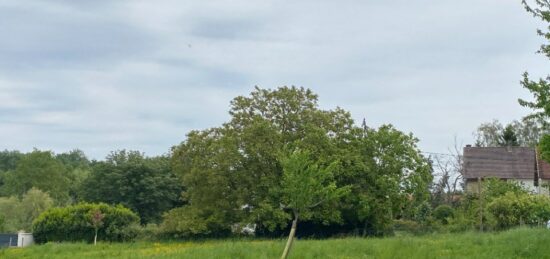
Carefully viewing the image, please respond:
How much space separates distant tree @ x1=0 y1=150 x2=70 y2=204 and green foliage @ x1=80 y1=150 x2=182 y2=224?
23301 millimetres

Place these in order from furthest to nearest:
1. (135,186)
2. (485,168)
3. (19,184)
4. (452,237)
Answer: (19,184) → (135,186) → (485,168) → (452,237)

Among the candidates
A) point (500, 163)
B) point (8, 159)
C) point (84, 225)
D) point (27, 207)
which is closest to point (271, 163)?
point (84, 225)

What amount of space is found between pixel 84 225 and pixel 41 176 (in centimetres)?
4857

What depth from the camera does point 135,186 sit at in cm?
5831

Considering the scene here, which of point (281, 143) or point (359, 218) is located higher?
point (281, 143)

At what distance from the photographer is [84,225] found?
124 ft

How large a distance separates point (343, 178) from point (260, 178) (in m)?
4.75

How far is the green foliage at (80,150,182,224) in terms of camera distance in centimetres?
5759

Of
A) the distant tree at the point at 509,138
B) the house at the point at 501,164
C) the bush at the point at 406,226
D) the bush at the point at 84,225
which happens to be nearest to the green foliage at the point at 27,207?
the bush at the point at 84,225

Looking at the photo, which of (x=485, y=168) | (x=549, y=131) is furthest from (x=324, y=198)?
(x=485, y=168)

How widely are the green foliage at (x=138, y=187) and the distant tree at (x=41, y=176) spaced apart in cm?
2330

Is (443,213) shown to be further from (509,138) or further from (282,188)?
(509,138)

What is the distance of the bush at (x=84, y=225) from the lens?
123 feet

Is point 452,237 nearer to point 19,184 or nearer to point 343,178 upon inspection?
point 343,178
